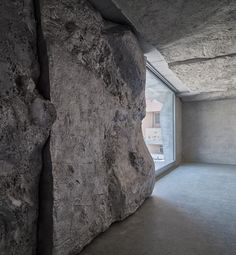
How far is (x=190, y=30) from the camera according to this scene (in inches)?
75.7

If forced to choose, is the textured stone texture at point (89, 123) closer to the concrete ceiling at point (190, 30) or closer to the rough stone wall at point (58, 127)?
the rough stone wall at point (58, 127)

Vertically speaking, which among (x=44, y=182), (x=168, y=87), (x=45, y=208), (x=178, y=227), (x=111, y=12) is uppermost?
(x=111, y=12)

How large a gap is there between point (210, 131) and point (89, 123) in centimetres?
476

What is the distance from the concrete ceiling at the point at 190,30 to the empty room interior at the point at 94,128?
0.04ft

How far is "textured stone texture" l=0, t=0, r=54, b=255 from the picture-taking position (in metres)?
1.11

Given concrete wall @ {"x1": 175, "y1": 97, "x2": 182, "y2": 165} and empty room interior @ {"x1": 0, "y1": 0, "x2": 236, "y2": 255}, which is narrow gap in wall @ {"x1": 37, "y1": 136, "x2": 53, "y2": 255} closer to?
empty room interior @ {"x1": 0, "y1": 0, "x2": 236, "y2": 255}

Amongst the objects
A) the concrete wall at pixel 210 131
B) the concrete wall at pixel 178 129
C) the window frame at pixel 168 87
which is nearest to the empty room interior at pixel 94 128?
the window frame at pixel 168 87

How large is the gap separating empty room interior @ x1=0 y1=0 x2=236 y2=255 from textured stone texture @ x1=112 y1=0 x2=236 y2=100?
0.01m

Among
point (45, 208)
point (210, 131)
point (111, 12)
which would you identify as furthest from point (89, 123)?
point (210, 131)

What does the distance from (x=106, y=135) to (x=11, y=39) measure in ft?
3.37

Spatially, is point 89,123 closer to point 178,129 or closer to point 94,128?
point 94,128

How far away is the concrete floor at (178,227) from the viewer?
59.4 inches

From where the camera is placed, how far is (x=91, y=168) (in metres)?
1.65

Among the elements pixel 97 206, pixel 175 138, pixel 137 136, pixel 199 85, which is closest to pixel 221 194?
pixel 137 136
